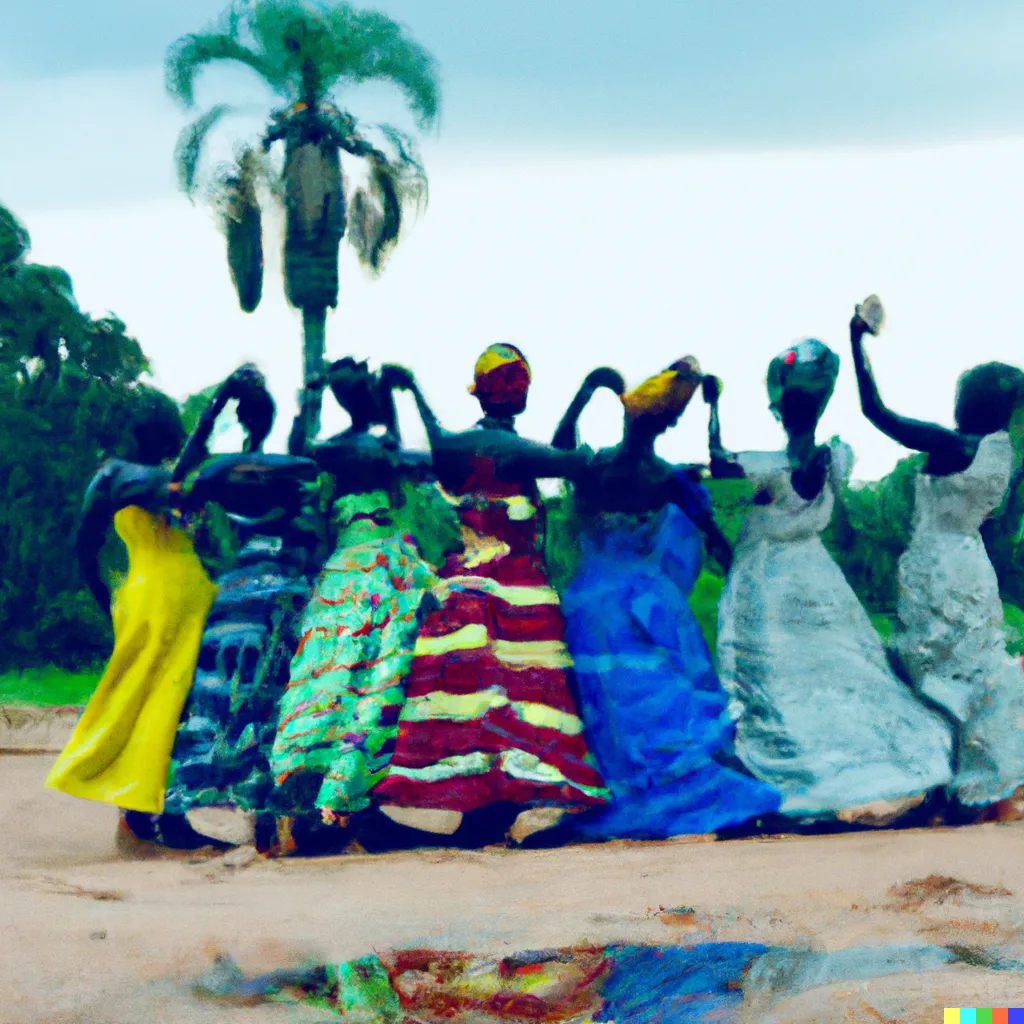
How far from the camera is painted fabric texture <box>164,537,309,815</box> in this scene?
5637 mm

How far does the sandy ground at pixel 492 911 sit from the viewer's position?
357 centimetres

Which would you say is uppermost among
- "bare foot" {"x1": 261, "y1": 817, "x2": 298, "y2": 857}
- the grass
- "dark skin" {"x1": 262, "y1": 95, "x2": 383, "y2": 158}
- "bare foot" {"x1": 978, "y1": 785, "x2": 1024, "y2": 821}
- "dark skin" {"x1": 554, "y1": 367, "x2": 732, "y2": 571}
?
"dark skin" {"x1": 262, "y1": 95, "x2": 383, "y2": 158}

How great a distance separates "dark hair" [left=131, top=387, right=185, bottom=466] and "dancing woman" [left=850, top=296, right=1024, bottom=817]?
9.96ft

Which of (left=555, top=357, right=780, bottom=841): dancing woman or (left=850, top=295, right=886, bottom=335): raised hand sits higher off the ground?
(left=850, top=295, right=886, bottom=335): raised hand

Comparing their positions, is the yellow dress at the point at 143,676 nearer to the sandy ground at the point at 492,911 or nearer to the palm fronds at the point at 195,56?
the sandy ground at the point at 492,911

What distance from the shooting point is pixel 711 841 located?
214 inches

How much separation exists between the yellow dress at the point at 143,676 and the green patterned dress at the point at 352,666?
543 mm

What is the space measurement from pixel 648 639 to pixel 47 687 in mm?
9543

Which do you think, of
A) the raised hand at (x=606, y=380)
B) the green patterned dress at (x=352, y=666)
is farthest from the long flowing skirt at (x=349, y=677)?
the raised hand at (x=606, y=380)

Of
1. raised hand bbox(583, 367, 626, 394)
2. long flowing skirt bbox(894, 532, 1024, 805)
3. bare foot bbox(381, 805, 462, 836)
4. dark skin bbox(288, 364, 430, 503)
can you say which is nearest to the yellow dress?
dark skin bbox(288, 364, 430, 503)

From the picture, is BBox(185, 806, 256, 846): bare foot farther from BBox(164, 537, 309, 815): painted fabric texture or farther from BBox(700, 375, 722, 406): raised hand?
BBox(700, 375, 722, 406): raised hand

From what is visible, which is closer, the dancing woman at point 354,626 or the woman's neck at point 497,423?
the dancing woman at point 354,626

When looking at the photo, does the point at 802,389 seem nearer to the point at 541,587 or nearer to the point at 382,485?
the point at 541,587

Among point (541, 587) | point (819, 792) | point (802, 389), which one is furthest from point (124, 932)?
point (802, 389)
